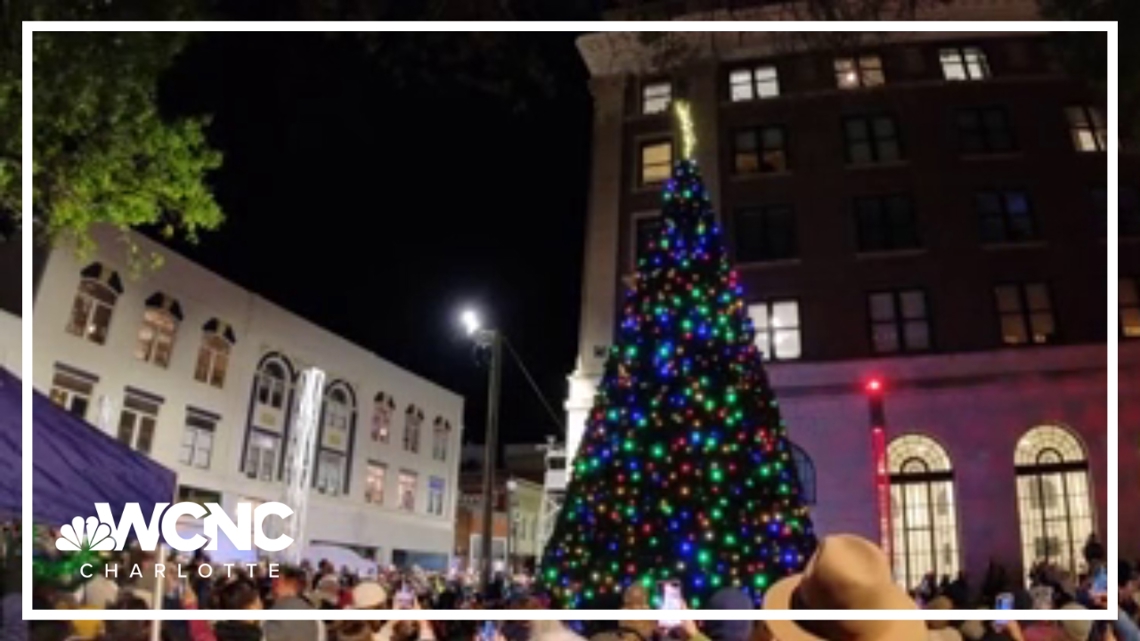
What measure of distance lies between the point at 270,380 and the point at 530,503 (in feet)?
87.3

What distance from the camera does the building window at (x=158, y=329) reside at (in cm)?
1716

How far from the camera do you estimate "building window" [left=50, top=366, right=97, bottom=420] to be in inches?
631

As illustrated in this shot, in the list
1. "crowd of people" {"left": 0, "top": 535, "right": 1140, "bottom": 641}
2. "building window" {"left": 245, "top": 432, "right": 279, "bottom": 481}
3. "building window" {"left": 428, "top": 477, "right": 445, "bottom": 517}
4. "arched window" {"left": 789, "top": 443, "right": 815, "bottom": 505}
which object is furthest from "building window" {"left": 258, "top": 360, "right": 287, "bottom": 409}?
"crowd of people" {"left": 0, "top": 535, "right": 1140, "bottom": 641}

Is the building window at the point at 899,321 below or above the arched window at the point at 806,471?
above

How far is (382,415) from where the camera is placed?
2244 centimetres

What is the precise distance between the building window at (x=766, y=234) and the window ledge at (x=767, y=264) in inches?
2.0

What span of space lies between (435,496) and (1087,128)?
706 inches

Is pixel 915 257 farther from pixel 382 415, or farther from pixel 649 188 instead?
pixel 382 415

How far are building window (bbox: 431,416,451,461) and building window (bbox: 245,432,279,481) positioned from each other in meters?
5.58

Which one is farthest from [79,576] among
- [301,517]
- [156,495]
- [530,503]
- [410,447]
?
[530,503]

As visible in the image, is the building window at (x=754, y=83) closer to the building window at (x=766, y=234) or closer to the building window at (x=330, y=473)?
the building window at (x=766, y=234)

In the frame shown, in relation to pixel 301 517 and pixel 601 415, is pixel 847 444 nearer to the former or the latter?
pixel 601 415

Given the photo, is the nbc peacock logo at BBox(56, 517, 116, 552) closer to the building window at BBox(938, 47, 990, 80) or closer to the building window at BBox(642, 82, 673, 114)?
the building window at BBox(642, 82, 673, 114)

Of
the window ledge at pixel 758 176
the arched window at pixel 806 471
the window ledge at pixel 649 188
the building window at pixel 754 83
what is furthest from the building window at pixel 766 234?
the arched window at pixel 806 471
